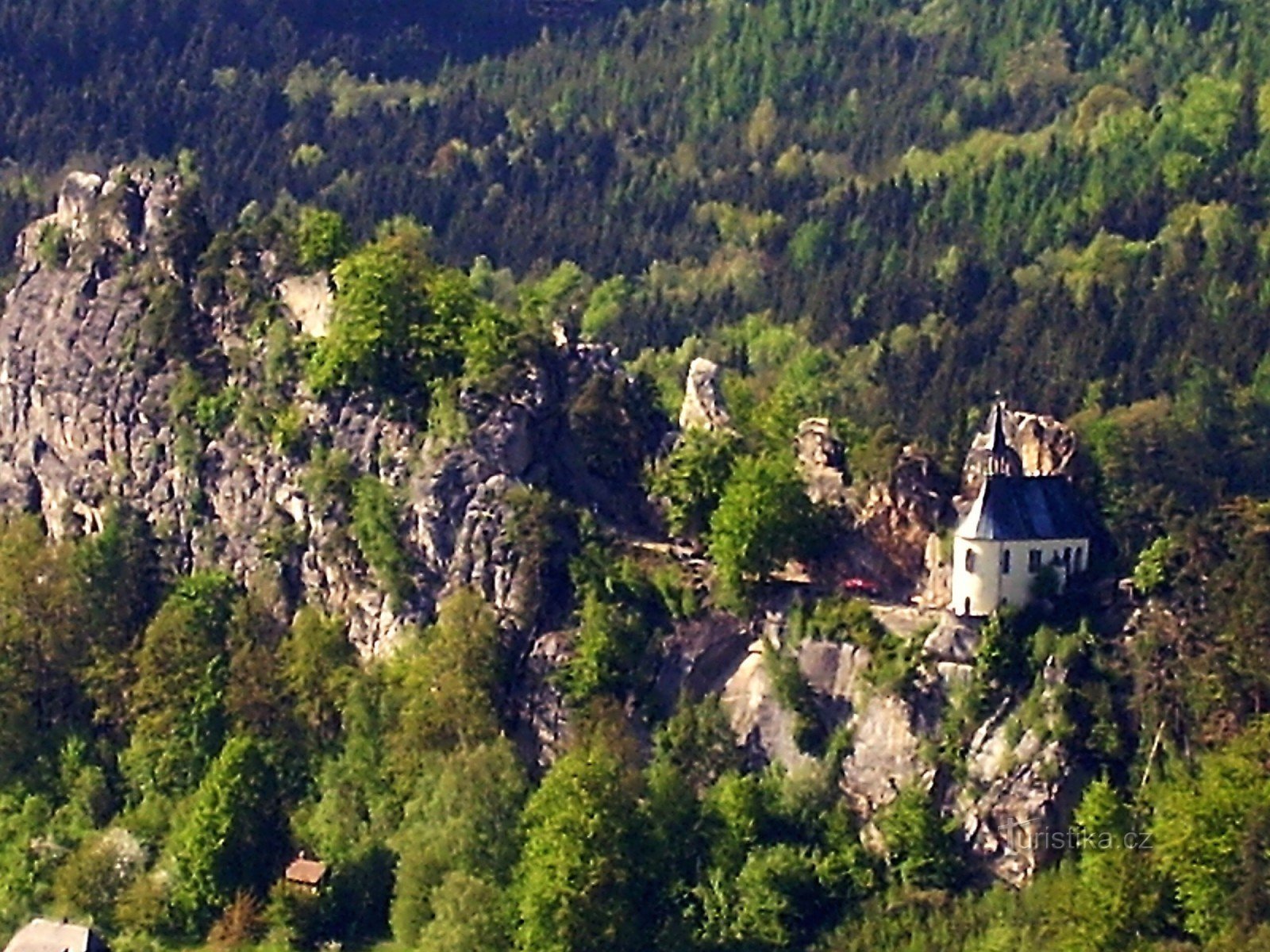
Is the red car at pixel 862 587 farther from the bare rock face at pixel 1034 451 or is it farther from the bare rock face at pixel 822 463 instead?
the bare rock face at pixel 1034 451

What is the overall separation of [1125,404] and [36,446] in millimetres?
36806

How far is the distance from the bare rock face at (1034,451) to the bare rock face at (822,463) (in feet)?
9.65

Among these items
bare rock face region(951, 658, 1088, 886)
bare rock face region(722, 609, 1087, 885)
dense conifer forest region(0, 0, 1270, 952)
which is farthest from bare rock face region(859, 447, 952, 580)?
bare rock face region(951, 658, 1088, 886)

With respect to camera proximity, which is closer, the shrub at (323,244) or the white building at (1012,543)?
the white building at (1012,543)

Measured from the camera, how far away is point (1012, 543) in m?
75.0

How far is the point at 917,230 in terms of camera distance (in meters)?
137

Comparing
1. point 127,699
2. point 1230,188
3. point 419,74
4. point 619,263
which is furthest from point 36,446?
point 419,74

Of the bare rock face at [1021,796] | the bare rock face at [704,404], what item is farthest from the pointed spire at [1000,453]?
the bare rock face at [704,404]

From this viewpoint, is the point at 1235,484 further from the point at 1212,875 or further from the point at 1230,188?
the point at 1230,188

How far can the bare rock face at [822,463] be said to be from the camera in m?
79.6

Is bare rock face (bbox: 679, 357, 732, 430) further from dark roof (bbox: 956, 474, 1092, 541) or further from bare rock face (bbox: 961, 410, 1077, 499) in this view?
dark roof (bbox: 956, 474, 1092, 541)

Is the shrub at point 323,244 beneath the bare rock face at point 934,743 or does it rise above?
above

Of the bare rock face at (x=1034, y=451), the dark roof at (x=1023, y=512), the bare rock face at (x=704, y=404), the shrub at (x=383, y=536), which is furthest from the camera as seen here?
the bare rock face at (x=704, y=404)

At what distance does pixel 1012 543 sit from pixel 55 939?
2361 cm
